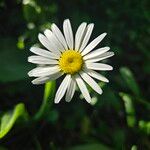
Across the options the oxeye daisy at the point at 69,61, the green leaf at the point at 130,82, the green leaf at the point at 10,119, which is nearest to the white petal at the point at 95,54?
the oxeye daisy at the point at 69,61

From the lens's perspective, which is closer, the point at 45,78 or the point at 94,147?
the point at 45,78

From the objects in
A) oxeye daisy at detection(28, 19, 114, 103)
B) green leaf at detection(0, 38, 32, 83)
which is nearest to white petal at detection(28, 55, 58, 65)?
oxeye daisy at detection(28, 19, 114, 103)

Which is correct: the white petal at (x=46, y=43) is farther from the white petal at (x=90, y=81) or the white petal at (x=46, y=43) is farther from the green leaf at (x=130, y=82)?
the green leaf at (x=130, y=82)

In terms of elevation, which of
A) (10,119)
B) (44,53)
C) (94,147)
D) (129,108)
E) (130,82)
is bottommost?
(94,147)

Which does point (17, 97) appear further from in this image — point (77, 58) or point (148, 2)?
point (148, 2)

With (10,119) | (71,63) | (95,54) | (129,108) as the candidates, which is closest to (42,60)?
(71,63)

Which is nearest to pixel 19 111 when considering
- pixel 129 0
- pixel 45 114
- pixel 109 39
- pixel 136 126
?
pixel 45 114

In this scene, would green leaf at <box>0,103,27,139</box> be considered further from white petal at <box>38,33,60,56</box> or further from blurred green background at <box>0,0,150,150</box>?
white petal at <box>38,33,60,56</box>

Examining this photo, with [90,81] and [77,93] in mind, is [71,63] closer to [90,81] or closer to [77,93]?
[90,81]
